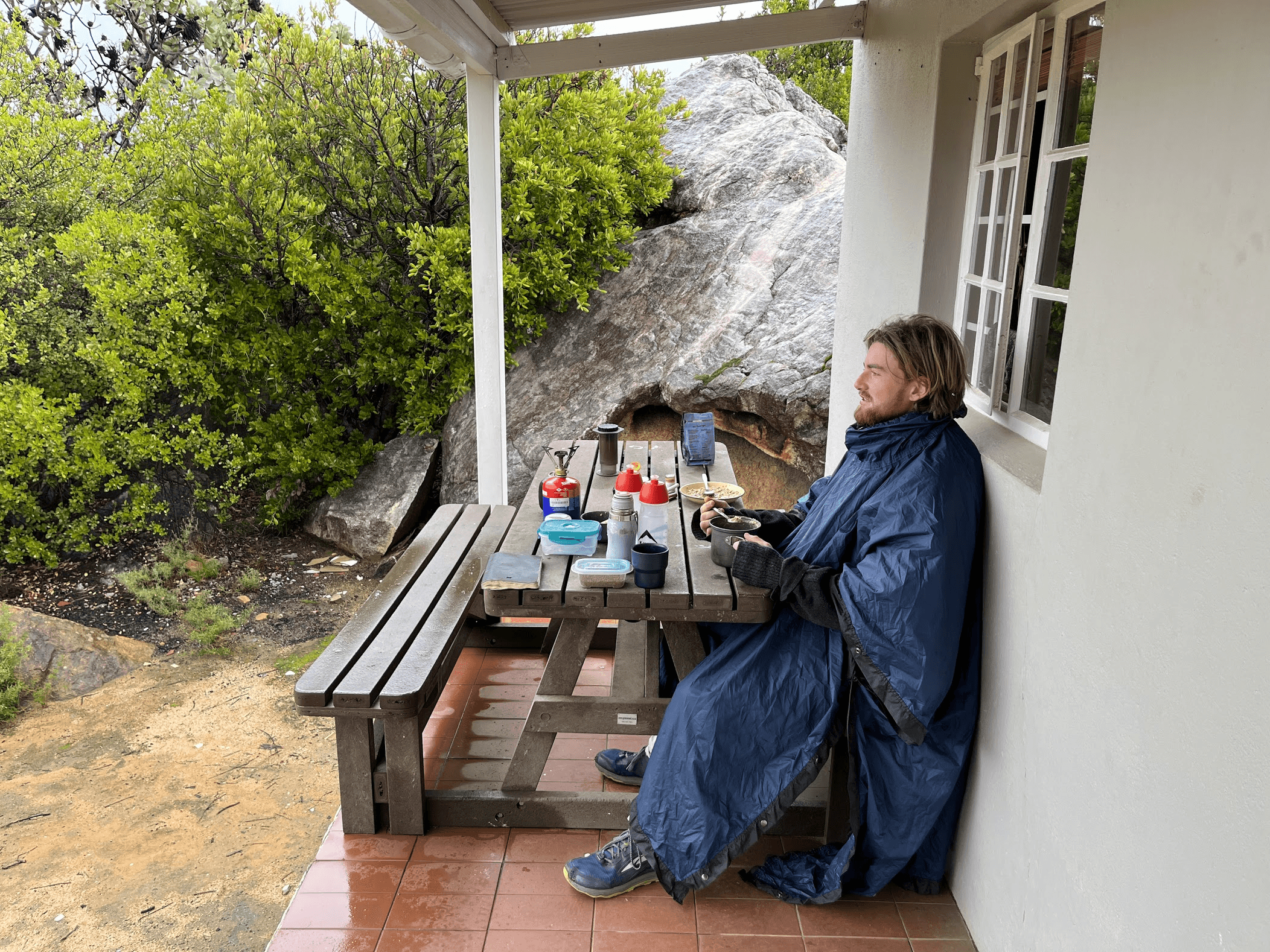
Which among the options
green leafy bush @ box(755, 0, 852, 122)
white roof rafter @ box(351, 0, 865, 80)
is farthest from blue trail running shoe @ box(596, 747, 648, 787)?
green leafy bush @ box(755, 0, 852, 122)

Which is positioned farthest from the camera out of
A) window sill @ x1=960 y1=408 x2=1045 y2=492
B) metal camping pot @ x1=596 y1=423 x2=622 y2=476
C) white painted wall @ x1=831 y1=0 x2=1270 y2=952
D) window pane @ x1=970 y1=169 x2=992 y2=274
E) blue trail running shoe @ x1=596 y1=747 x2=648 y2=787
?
metal camping pot @ x1=596 y1=423 x2=622 y2=476

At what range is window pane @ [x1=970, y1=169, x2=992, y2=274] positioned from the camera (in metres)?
3.21

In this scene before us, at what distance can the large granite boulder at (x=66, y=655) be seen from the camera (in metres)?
5.09

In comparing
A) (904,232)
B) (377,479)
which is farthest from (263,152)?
(904,232)

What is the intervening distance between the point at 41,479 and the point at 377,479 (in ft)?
7.15

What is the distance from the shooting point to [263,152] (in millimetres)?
6617

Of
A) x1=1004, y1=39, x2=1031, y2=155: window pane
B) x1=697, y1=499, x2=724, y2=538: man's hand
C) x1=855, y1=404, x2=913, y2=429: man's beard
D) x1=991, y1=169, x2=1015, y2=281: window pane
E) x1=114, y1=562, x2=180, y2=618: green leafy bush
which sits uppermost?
x1=1004, y1=39, x2=1031, y2=155: window pane

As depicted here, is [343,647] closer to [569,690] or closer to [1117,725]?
[569,690]

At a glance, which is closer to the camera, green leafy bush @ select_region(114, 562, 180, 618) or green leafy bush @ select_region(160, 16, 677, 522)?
green leafy bush @ select_region(114, 562, 180, 618)

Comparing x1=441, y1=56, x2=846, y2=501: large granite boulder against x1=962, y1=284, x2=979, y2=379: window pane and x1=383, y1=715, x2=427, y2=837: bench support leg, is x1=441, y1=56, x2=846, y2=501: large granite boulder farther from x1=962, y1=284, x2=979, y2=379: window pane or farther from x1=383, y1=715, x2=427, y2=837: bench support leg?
x1=383, y1=715, x2=427, y2=837: bench support leg

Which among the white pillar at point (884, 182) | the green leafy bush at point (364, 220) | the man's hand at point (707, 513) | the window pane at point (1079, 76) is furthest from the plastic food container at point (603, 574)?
the green leafy bush at point (364, 220)

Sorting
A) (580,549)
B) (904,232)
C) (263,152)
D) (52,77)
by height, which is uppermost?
(52,77)

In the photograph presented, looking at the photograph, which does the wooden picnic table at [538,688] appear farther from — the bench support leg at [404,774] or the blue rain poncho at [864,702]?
the blue rain poncho at [864,702]

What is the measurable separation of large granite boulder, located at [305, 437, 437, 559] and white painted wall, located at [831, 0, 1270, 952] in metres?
5.22
